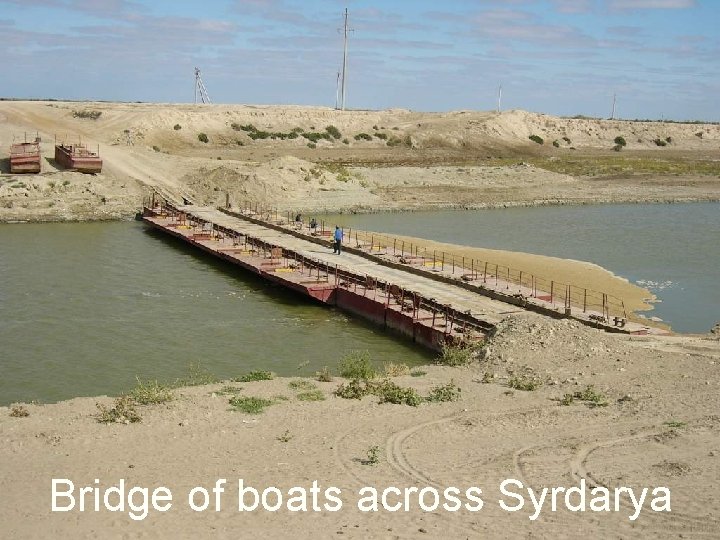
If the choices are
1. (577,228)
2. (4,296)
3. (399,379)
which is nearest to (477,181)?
(577,228)

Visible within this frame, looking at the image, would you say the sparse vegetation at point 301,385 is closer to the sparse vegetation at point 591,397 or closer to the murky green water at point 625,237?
the sparse vegetation at point 591,397

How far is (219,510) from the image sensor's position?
449 inches

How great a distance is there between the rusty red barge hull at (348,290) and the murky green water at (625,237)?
6.82 meters

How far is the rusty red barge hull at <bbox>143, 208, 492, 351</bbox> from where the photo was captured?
23719 mm

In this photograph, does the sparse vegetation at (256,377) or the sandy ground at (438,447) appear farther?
the sparse vegetation at (256,377)

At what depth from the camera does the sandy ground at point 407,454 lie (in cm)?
1089

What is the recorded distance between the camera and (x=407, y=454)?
45.0ft

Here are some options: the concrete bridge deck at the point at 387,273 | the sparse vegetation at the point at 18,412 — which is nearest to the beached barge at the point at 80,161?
the concrete bridge deck at the point at 387,273

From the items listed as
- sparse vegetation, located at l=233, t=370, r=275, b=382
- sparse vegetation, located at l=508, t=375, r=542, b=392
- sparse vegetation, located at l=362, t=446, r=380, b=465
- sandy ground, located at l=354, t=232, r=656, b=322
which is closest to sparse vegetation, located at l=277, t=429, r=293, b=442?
sparse vegetation, located at l=362, t=446, r=380, b=465

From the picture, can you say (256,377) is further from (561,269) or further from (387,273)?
(561,269)

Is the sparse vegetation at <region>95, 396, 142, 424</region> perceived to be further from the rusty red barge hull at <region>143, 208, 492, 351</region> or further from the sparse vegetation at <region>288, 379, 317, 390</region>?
the rusty red barge hull at <region>143, 208, 492, 351</region>

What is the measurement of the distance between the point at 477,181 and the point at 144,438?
2140 inches

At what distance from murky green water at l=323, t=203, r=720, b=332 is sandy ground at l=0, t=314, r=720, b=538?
9993mm

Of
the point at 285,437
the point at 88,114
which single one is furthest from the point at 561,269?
the point at 88,114
